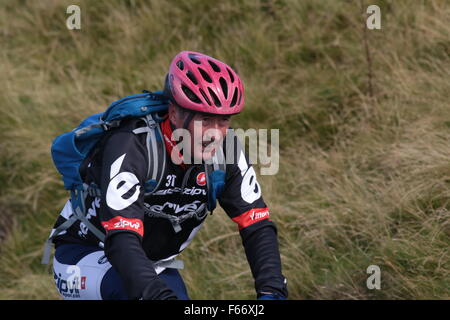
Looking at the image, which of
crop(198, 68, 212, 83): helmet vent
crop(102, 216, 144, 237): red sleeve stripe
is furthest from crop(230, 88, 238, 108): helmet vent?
crop(102, 216, 144, 237): red sleeve stripe

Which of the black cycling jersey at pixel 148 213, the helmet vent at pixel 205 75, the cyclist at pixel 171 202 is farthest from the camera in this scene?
the helmet vent at pixel 205 75

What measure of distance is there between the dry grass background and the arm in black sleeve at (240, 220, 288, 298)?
1.63 metres

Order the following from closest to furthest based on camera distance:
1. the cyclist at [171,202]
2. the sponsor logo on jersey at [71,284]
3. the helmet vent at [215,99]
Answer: the cyclist at [171,202] → the helmet vent at [215,99] → the sponsor logo on jersey at [71,284]

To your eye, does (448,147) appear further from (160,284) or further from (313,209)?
(160,284)

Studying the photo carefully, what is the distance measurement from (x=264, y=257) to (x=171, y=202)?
1.86ft

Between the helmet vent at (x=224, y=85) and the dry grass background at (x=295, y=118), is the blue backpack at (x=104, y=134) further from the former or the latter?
the dry grass background at (x=295, y=118)

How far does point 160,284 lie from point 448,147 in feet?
10.2

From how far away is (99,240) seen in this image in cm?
461

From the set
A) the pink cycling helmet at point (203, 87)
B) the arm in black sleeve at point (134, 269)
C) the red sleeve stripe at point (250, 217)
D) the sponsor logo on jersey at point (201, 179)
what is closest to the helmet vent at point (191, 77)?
the pink cycling helmet at point (203, 87)

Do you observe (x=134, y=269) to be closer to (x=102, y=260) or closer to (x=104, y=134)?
(x=102, y=260)

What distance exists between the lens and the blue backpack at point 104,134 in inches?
168

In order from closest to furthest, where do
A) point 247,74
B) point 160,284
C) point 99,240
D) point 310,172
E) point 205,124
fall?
point 160,284 < point 205,124 < point 99,240 < point 310,172 < point 247,74

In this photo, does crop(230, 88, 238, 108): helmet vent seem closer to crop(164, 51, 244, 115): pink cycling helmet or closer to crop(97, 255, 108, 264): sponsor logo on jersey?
crop(164, 51, 244, 115): pink cycling helmet

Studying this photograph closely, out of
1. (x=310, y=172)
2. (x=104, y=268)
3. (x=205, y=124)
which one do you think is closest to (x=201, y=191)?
(x=205, y=124)
